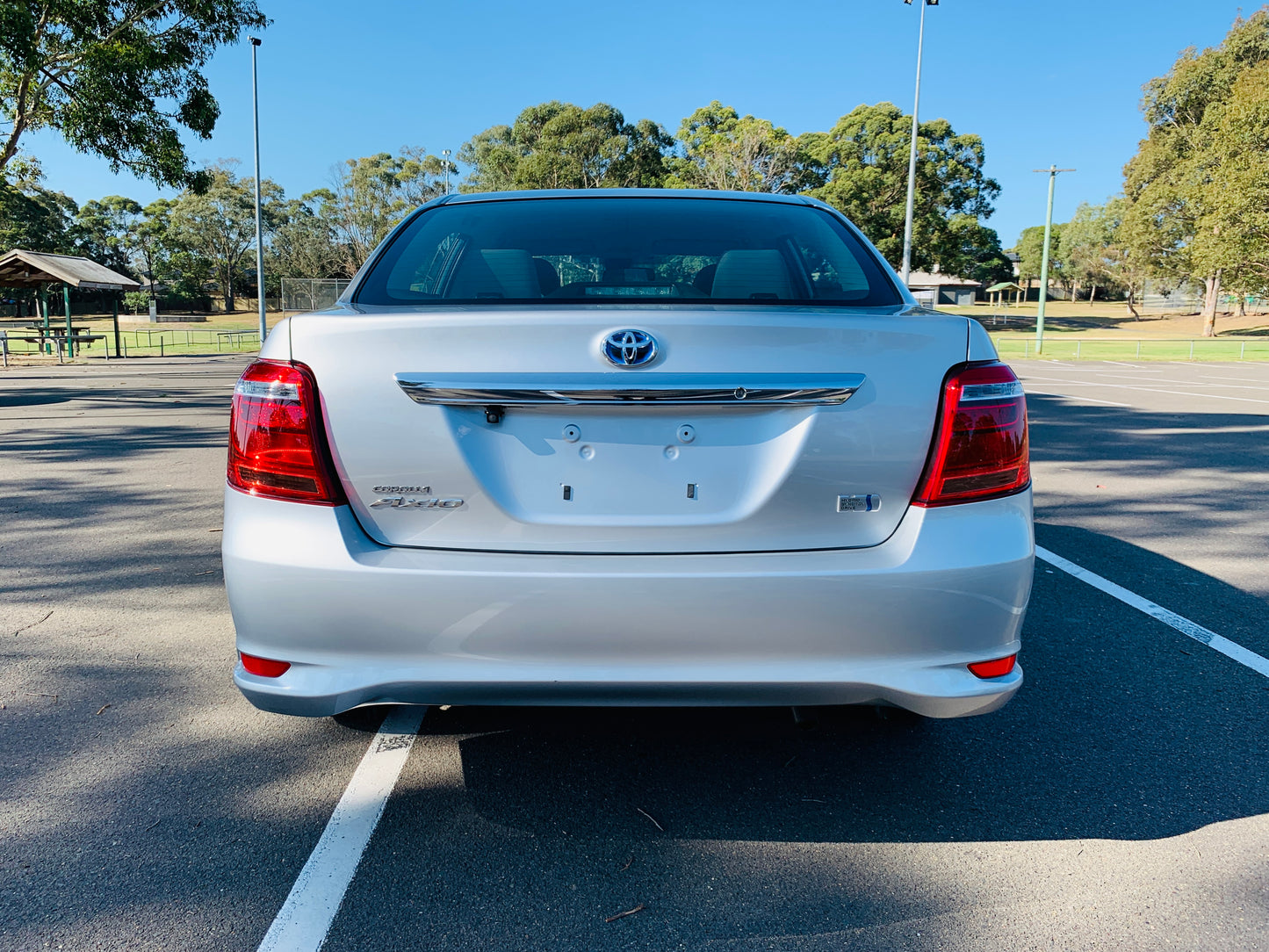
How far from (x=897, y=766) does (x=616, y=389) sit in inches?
64.1

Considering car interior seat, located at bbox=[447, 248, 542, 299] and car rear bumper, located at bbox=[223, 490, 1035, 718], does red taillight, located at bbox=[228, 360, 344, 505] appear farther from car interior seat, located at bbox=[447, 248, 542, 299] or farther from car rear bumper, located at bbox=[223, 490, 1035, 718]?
car interior seat, located at bbox=[447, 248, 542, 299]

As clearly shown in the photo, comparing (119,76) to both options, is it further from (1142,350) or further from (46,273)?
(1142,350)

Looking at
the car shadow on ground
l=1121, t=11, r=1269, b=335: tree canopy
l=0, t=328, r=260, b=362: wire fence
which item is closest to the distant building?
l=1121, t=11, r=1269, b=335: tree canopy

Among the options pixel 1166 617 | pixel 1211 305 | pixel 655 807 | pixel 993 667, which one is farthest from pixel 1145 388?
pixel 1211 305

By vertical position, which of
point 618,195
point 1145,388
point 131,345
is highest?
point 618,195

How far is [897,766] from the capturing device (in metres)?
2.92

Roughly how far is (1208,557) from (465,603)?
499cm

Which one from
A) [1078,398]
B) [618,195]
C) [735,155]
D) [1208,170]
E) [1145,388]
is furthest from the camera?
[735,155]

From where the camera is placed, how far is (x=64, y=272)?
29.1m

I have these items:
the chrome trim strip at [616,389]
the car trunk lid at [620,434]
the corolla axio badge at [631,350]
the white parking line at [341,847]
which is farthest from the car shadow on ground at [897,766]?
the corolla axio badge at [631,350]

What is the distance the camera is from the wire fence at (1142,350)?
32438 mm

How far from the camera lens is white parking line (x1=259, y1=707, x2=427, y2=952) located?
2084 millimetres

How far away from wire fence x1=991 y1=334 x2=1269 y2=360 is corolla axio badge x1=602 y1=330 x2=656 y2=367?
102ft

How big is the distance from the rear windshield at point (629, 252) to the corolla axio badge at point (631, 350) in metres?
0.74
